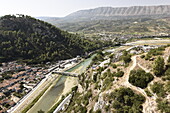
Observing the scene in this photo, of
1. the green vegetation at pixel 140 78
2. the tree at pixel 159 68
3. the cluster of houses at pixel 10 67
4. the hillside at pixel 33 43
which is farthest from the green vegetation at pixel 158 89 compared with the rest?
the hillside at pixel 33 43

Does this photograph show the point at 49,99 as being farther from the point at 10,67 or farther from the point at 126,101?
the point at 10,67

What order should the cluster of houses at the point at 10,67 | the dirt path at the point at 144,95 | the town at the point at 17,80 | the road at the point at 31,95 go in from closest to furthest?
the dirt path at the point at 144,95, the road at the point at 31,95, the town at the point at 17,80, the cluster of houses at the point at 10,67

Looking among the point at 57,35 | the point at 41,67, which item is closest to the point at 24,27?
the point at 57,35

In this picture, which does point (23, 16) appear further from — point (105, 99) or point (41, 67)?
point (105, 99)

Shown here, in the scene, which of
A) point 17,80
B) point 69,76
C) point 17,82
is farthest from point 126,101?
point 17,80

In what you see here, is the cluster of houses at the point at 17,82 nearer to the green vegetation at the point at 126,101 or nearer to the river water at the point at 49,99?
the river water at the point at 49,99
